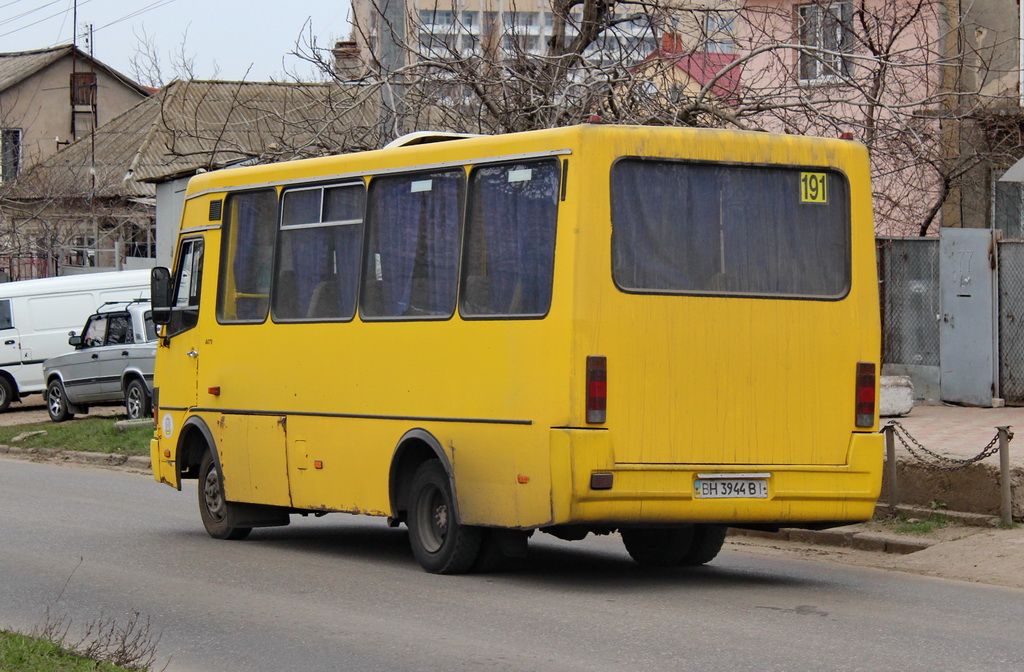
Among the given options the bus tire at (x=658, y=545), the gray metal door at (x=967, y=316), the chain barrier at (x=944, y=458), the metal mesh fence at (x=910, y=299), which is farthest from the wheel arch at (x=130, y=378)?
the bus tire at (x=658, y=545)

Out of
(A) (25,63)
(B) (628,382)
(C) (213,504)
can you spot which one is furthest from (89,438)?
(A) (25,63)

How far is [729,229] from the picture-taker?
9953mm

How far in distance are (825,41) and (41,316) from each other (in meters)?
17.3

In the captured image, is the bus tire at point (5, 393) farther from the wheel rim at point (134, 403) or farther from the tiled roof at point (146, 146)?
the wheel rim at point (134, 403)

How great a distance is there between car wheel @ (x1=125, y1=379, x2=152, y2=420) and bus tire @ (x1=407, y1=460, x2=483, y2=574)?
1731cm

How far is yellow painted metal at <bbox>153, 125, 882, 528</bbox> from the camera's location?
9.48 m

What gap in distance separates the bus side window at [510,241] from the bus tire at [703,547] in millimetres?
2417

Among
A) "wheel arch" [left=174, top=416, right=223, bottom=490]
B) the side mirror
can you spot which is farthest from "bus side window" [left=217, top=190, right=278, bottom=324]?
"wheel arch" [left=174, top=416, right=223, bottom=490]

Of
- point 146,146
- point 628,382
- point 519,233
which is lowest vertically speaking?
point 628,382

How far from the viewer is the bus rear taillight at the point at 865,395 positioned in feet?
33.3

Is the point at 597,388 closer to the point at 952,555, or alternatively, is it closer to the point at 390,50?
the point at 952,555

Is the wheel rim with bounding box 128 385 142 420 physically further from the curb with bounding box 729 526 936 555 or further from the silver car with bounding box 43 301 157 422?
the curb with bounding box 729 526 936 555

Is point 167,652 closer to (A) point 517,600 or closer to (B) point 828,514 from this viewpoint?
(A) point 517,600

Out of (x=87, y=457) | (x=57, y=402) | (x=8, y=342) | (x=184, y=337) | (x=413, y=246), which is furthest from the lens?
(x=8, y=342)
